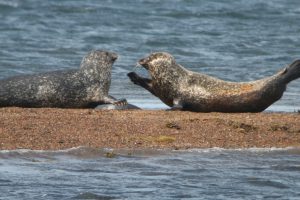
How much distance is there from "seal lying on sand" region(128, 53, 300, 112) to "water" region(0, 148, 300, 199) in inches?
76.0

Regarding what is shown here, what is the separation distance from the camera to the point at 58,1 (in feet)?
81.4

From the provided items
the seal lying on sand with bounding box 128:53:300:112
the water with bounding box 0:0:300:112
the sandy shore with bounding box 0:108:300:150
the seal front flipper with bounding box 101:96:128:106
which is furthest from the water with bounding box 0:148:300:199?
the water with bounding box 0:0:300:112

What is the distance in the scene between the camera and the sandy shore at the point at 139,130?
9.05m

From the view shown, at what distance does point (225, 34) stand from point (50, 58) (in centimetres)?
510

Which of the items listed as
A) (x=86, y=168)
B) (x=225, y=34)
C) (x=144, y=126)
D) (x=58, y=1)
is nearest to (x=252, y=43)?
(x=225, y=34)

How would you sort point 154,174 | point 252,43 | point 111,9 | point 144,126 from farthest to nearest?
point 111,9
point 252,43
point 144,126
point 154,174

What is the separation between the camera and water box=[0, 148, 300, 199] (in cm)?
734

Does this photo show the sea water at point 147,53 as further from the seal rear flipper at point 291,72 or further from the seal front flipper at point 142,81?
the seal rear flipper at point 291,72

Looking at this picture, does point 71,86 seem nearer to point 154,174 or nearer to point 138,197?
point 154,174

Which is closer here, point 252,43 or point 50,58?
point 50,58

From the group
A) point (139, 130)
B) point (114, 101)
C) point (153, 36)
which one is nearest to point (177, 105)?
point (114, 101)

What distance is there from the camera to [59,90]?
11.2m

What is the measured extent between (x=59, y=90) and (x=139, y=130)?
1963mm

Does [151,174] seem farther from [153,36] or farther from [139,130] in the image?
[153,36]
